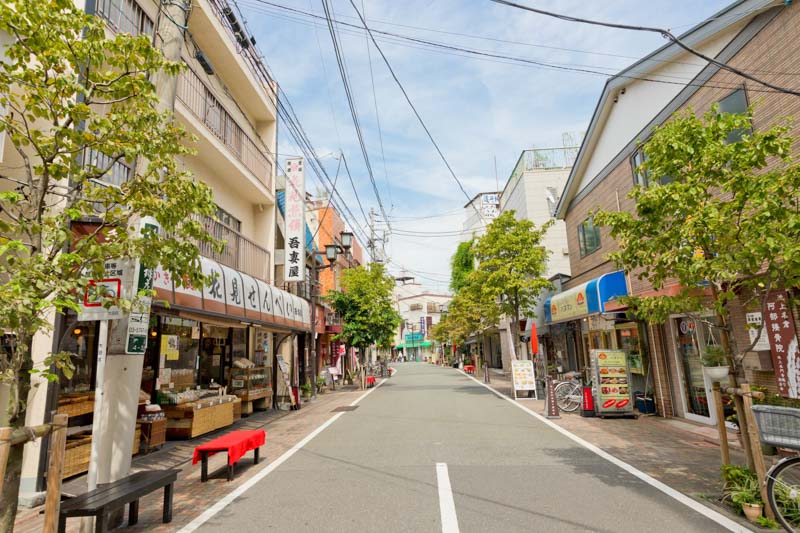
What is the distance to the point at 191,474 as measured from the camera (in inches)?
291

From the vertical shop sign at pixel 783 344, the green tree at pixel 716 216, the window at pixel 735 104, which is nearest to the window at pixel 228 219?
the green tree at pixel 716 216

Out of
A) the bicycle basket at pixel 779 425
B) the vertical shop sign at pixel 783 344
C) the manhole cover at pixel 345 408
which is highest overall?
the vertical shop sign at pixel 783 344

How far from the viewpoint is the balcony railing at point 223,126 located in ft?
38.2

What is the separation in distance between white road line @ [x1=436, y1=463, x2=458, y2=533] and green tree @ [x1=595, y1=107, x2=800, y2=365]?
359cm

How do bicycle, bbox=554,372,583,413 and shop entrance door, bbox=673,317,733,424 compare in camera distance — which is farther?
bicycle, bbox=554,372,583,413

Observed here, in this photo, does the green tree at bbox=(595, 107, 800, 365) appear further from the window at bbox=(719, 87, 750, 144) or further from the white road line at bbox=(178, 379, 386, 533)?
the white road line at bbox=(178, 379, 386, 533)

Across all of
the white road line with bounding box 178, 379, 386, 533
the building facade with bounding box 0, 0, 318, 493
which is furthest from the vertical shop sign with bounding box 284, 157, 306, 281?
the white road line with bounding box 178, 379, 386, 533

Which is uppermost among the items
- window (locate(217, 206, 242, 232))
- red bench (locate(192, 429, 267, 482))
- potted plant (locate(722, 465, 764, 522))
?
window (locate(217, 206, 242, 232))

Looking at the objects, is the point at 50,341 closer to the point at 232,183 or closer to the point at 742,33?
the point at 232,183

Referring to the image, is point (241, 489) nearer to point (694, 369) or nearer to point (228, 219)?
point (228, 219)

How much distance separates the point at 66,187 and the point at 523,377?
1568 centimetres

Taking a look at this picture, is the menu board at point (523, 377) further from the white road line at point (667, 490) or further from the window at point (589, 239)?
the white road line at point (667, 490)

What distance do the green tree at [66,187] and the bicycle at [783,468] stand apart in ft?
19.0

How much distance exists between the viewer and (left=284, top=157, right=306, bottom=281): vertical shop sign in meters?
16.9
